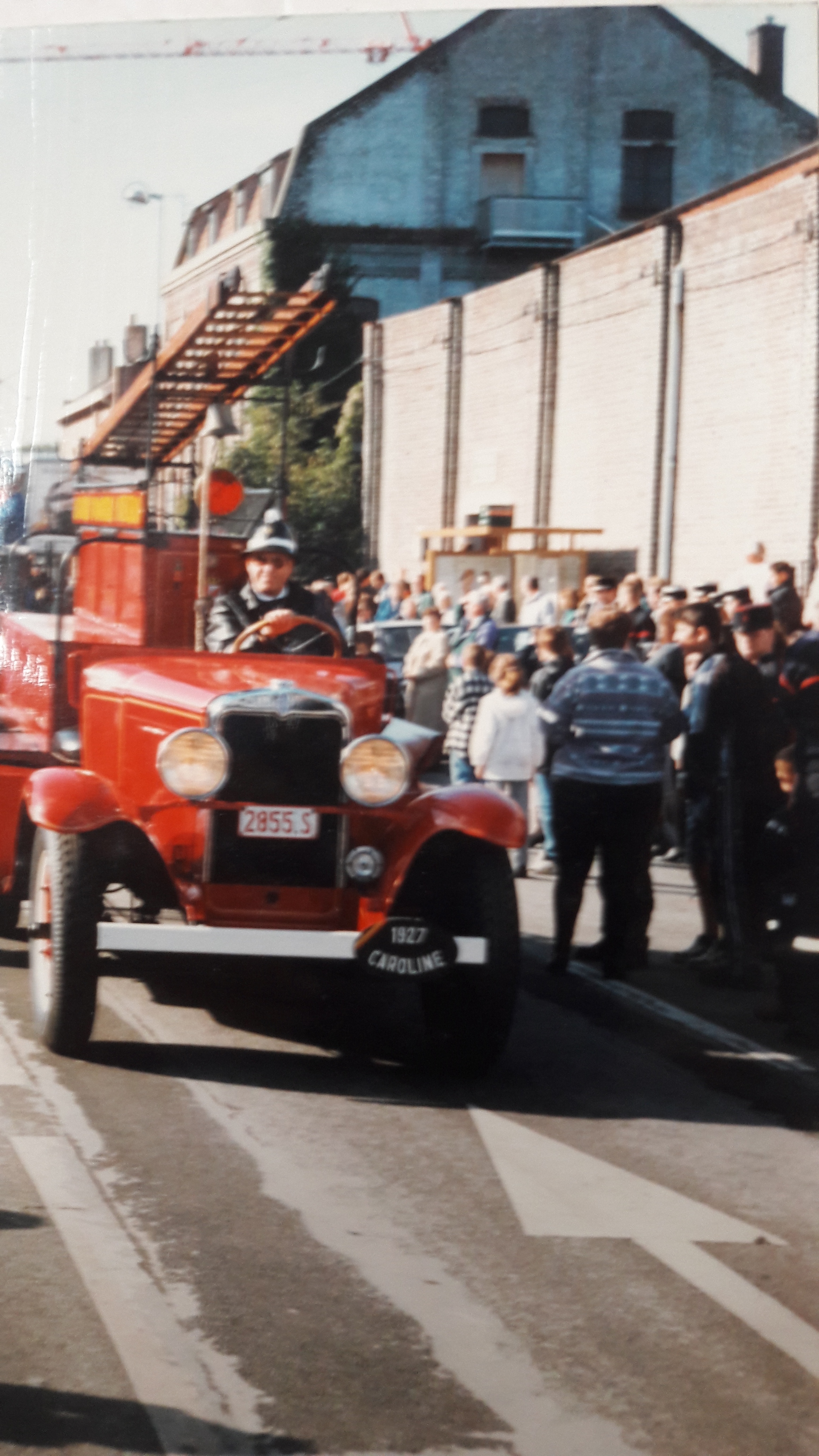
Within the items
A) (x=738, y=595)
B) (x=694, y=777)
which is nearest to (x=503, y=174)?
(x=694, y=777)

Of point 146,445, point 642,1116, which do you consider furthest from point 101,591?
point 642,1116

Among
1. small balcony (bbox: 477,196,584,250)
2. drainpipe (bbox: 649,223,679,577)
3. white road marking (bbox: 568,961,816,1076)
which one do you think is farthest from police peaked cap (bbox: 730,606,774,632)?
small balcony (bbox: 477,196,584,250)

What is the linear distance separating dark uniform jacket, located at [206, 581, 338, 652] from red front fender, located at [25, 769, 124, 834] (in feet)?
2.41

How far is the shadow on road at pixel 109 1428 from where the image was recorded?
3332 mm

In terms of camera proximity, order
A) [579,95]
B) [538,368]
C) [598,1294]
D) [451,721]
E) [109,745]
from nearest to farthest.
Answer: [579,95] < [598,1294] < [538,368] < [109,745] < [451,721]

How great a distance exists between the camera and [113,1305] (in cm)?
399

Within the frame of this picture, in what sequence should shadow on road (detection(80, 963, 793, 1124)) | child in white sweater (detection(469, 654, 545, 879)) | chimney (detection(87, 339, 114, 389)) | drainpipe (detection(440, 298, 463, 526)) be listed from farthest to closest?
child in white sweater (detection(469, 654, 545, 879))
shadow on road (detection(80, 963, 793, 1124))
drainpipe (detection(440, 298, 463, 526))
chimney (detection(87, 339, 114, 389))

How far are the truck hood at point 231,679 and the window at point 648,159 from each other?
7.70 feet

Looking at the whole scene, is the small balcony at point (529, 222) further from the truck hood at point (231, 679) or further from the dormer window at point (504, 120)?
the truck hood at point (231, 679)

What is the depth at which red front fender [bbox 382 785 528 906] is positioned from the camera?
6215 mm

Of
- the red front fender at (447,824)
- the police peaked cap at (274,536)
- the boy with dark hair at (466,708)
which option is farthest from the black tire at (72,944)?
the boy with dark hair at (466,708)

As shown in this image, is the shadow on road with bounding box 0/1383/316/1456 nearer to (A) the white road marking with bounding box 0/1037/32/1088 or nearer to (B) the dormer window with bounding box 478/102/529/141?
(A) the white road marking with bounding box 0/1037/32/1088

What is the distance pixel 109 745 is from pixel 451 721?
5.34 metres

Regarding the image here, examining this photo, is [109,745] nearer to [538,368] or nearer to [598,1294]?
[538,368]
